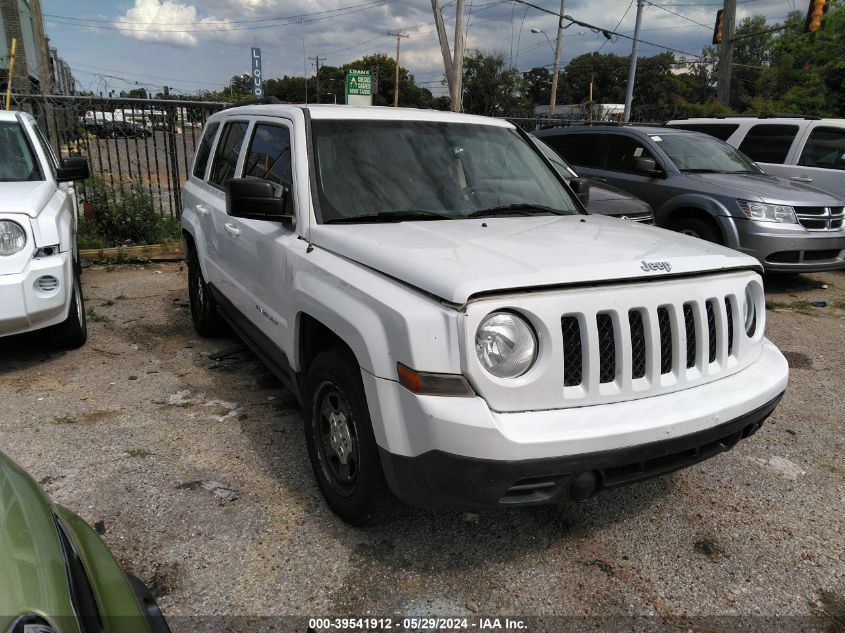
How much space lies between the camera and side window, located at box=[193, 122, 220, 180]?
504 cm

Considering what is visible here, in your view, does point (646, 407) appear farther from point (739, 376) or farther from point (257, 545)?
point (257, 545)

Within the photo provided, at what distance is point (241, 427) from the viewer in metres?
3.82

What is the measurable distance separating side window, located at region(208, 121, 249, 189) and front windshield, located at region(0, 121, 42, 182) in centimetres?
173

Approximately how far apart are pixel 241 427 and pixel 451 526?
1.54 meters

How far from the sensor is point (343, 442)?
107 inches

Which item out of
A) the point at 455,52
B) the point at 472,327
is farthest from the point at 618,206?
the point at 455,52

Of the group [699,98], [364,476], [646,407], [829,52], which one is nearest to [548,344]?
[646,407]

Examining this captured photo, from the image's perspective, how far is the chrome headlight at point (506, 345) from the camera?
2180 mm

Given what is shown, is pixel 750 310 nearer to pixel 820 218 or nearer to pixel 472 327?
pixel 472 327

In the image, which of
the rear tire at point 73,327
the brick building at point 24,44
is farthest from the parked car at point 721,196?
the brick building at point 24,44

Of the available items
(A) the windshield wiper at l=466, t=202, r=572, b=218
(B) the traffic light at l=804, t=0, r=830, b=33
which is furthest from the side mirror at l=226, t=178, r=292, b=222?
(B) the traffic light at l=804, t=0, r=830, b=33

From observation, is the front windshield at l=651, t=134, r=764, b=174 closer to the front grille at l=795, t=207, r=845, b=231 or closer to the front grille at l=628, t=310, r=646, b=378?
the front grille at l=795, t=207, r=845, b=231

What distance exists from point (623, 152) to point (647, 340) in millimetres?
6771

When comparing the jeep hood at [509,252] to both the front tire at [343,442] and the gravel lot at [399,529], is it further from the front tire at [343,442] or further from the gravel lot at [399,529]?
the gravel lot at [399,529]
